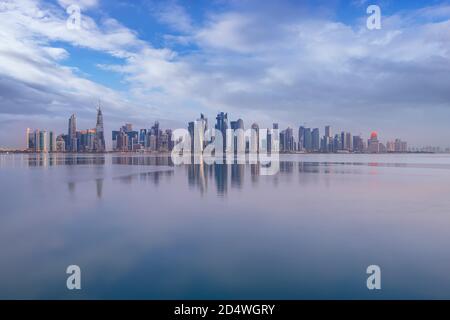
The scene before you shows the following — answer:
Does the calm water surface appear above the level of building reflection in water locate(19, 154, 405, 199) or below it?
below

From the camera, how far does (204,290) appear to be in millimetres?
8312

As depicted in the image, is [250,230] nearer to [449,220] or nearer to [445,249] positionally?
[445,249]

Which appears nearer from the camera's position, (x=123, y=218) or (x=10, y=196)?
(x=123, y=218)

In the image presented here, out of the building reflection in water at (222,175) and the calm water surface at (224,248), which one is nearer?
the calm water surface at (224,248)

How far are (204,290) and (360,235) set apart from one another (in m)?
7.64

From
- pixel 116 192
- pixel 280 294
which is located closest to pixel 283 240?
pixel 280 294

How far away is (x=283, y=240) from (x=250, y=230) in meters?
1.80

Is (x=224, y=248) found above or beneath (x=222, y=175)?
beneath

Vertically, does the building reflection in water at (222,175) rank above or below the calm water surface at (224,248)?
above

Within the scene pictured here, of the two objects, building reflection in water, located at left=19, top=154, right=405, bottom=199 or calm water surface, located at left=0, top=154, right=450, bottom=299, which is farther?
building reflection in water, located at left=19, top=154, right=405, bottom=199

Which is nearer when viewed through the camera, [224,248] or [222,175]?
[224,248]
